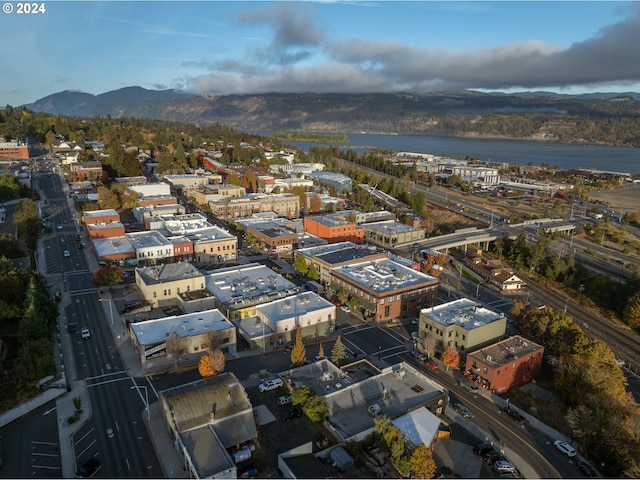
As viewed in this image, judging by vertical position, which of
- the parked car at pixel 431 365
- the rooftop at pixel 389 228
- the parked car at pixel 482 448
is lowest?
the parked car at pixel 431 365

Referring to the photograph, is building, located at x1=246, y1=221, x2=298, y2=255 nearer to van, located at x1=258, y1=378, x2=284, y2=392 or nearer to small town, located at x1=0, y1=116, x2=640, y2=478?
small town, located at x1=0, y1=116, x2=640, y2=478

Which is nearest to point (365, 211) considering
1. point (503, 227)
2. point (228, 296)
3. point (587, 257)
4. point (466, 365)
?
point (503, 227)

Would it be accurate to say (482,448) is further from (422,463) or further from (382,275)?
(382,275)

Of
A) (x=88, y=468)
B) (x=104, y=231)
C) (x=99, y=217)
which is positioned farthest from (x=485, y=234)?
(x=88, y=468)

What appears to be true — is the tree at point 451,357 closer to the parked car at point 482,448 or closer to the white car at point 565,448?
the parked car at point 482,448

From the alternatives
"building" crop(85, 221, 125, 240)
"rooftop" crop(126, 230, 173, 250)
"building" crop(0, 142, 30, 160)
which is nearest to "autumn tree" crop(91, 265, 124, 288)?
"rooftop" crop(126, 230, 173, 250)

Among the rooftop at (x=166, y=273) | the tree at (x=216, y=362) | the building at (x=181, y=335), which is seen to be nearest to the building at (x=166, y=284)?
the rooftop at (x=166, y=273)
